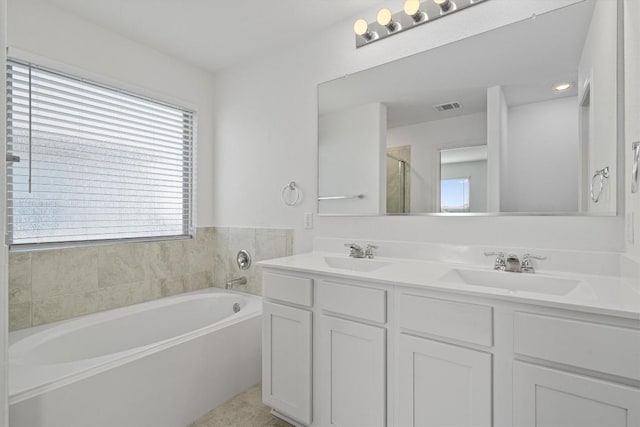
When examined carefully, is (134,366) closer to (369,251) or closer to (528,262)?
(369,251)

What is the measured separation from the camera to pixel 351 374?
1.42m

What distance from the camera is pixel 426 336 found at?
1.23m

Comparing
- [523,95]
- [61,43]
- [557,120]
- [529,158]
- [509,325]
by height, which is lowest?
[509,325]

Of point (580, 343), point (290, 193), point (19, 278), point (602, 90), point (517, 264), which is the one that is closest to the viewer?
point (580, 343)

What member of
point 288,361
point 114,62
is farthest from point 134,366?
point 114,62

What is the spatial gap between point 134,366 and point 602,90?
2486 mm

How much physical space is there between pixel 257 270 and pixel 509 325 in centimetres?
194

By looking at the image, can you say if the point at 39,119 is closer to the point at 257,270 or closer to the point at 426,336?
the point at 257,270

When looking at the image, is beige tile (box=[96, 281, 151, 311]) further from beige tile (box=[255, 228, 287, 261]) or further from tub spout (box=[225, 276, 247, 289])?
beige tile (box=[255, 228, 287, 261])

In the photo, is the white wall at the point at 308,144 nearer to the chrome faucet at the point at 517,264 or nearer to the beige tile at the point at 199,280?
the chrome faucet at the point at 517,264

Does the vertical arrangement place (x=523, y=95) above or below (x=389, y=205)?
above

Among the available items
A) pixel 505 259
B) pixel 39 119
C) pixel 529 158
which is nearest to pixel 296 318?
pixel 505 259

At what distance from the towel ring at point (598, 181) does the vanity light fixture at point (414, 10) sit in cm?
120

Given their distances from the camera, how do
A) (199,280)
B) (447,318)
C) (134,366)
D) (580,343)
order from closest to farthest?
(580,343) → (447,318) → (134,366) → (199,280)
